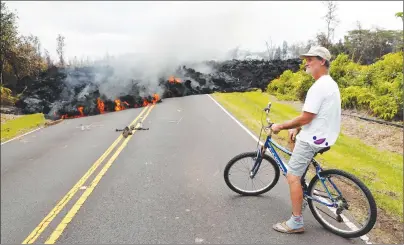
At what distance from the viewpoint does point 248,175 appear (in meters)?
6.12

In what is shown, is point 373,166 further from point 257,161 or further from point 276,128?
point 276,128

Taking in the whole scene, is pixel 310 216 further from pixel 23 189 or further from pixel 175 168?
pixel 23 189

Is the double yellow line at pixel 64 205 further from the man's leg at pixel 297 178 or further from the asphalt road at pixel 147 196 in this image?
the man's leg at pixel 297 178

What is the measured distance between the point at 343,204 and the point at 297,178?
2.47ft

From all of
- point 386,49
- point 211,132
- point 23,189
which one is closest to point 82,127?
point 211,132

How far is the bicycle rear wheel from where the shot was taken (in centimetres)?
598

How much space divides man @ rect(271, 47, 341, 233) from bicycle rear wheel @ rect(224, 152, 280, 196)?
1.31 m

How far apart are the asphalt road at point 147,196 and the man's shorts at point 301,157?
0.92 metres

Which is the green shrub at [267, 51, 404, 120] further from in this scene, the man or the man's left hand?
the man

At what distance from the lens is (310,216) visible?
5.40m

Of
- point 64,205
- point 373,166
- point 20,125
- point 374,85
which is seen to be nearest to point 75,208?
point 64,205

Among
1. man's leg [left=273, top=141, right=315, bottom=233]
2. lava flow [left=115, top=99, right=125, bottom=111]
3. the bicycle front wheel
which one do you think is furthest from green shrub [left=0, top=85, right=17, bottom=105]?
the bicycle front wheel

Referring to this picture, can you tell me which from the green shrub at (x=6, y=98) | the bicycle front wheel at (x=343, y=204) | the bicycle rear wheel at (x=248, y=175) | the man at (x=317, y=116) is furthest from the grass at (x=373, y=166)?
the green shrub at (x=6, y=98)

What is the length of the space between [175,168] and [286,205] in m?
3.11
